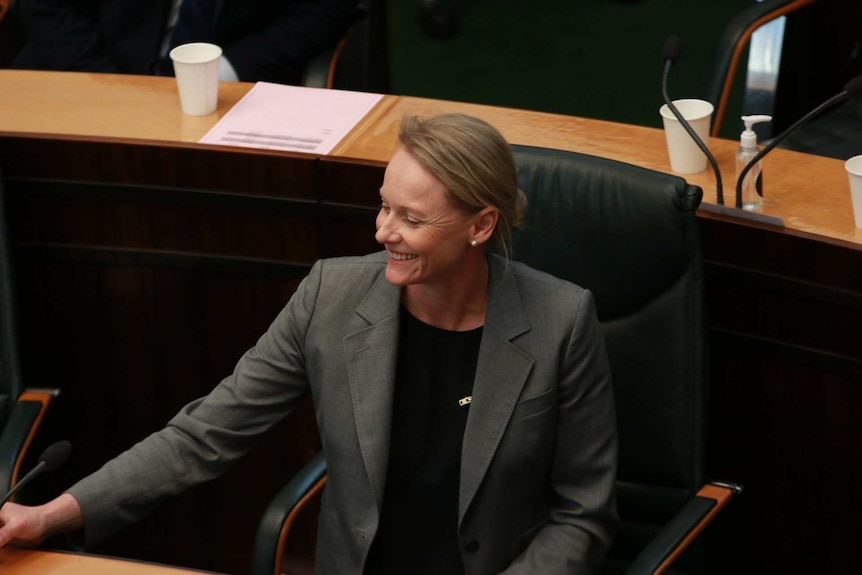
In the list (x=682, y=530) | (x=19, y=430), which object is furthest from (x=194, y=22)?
(x=682, y=530)

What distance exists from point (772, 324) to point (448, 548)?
0.61 meters

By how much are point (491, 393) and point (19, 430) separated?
0.77 metres

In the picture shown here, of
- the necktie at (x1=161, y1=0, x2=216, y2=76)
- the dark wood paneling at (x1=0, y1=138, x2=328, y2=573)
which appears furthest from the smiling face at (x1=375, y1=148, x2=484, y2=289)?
the necktie at (x1=161, y1=0, x2=216, y2=76)

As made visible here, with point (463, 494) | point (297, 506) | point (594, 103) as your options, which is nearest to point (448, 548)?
point (463, 494)

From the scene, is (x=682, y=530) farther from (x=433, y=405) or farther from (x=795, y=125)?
(x=795, y=125)

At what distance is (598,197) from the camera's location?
185 cm

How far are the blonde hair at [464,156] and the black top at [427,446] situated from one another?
0.69 feet

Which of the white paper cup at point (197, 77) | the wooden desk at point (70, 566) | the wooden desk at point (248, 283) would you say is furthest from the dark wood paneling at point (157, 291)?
the wooden desk at point (70, 566)

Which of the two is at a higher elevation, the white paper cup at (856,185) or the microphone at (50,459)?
the white paper cup at (856,185)

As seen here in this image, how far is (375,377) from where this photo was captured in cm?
181

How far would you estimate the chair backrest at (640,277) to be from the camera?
1.82m

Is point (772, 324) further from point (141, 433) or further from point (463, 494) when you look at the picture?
point (141, 433)

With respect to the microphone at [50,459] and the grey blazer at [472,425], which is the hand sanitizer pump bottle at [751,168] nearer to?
the grey blazer at [472,425]

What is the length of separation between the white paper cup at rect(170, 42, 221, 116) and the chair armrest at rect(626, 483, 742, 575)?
1129 millimetres
